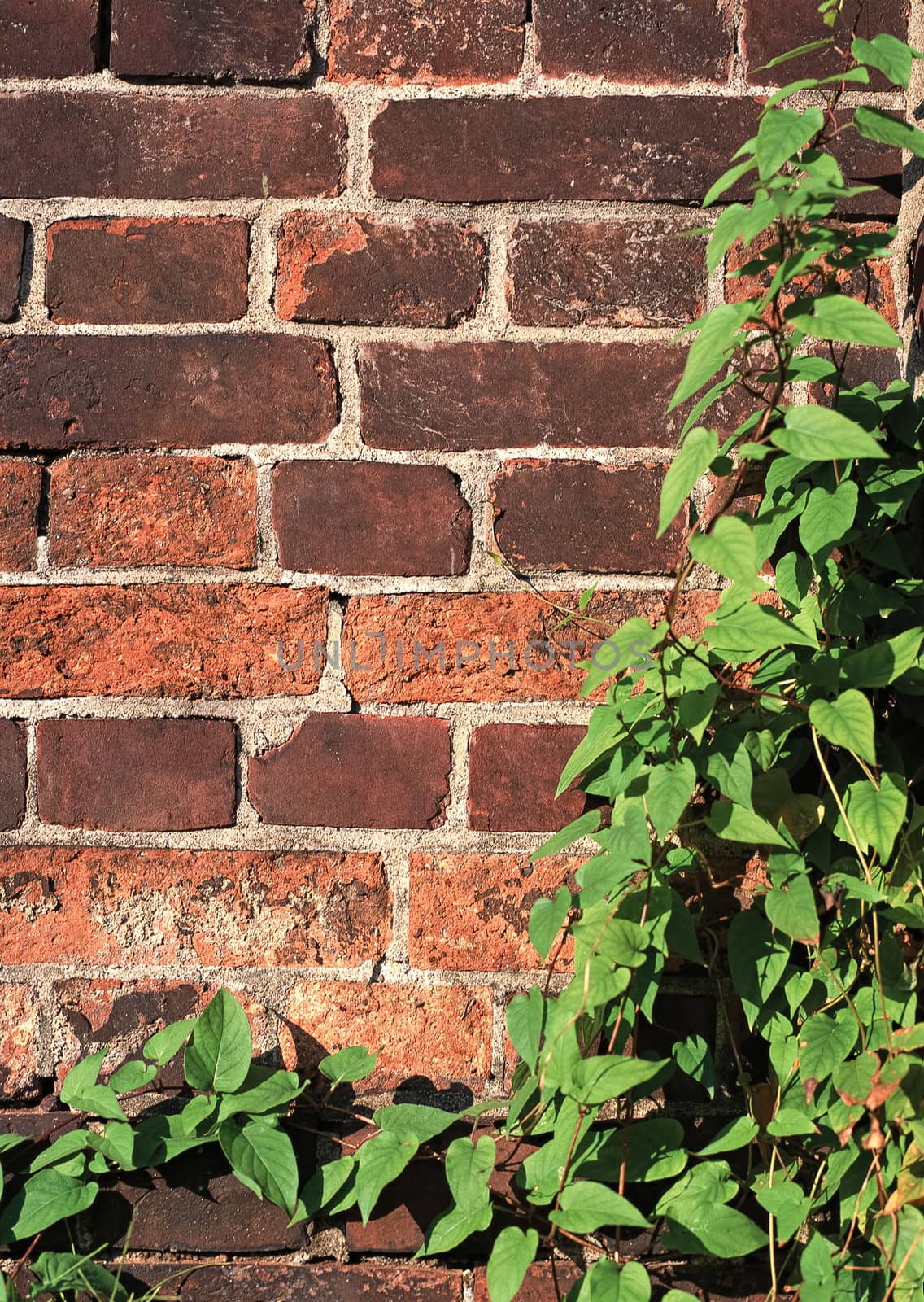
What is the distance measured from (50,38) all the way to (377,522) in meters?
0.48

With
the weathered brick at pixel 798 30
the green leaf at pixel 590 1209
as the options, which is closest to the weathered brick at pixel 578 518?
the weathered brick at pixel 798 30

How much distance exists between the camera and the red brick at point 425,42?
82cm

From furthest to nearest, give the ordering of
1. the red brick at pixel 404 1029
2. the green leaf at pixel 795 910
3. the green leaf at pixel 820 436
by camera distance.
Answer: the red brick at pixel 404 1029 → the green leaf at pixel 795 910 → the green leaf at pixel 820 436

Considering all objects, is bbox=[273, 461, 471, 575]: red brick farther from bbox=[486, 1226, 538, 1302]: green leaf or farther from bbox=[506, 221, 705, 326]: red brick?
bbox=[486, 1226, 538, 1302]: green leaf

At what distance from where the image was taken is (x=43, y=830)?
82 centimetres

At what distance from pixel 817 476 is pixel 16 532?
2.04 feet

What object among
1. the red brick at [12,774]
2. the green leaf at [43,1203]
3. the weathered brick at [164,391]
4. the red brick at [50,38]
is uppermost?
the red brick at [50,38]

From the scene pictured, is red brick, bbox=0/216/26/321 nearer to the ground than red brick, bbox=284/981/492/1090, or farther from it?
farther from it

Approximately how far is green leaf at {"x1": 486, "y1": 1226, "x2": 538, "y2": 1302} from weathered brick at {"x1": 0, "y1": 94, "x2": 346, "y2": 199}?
0.79 meters

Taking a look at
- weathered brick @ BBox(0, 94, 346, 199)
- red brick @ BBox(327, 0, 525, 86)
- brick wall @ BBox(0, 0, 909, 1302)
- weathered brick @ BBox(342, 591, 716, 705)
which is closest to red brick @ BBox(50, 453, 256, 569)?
brick wall @ BBox(0, 0, 909, 1302)

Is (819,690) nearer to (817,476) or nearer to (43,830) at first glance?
(817,476)

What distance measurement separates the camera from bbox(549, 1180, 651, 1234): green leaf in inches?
25.8

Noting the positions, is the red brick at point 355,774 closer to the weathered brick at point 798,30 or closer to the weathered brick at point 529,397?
the weathered brick at point 529,397

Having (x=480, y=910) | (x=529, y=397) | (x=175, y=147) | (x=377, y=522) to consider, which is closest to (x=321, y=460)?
(x=377, y=522)
